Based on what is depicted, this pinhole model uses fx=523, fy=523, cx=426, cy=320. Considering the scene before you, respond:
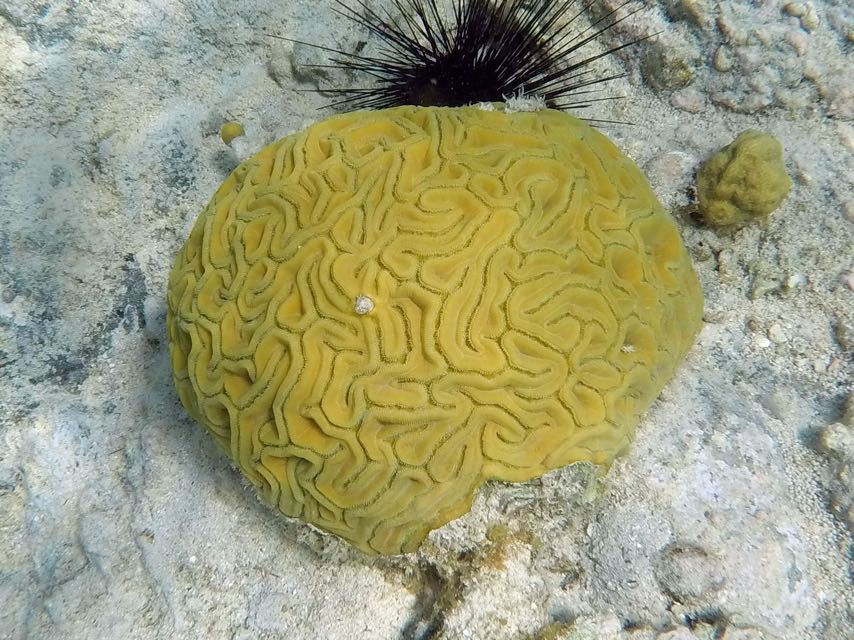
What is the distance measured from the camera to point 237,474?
10.7 ft

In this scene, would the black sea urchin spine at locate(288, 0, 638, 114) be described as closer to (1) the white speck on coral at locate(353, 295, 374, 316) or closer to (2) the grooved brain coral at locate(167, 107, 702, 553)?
(2) the grooved brain coral at locate(167, 107, 702, 553)

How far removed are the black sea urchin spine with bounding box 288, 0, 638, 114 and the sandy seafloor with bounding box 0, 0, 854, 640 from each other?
1.22 ft

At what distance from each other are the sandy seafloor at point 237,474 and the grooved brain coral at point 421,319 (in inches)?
15.1

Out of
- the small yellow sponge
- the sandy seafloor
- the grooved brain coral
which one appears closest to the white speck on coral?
the grooved brain coral

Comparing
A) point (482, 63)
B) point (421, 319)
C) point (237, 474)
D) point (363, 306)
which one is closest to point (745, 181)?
point (482, 63)

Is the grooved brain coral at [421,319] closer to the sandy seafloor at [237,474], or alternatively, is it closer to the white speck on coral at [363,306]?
the white speck on coral at [363,306]

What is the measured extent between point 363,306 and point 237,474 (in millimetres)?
→ 1650

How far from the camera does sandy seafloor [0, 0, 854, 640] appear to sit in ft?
8.42

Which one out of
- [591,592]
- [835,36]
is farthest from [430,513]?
[835,36]

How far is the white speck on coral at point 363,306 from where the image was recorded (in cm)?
231

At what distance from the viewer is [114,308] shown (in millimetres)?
3719

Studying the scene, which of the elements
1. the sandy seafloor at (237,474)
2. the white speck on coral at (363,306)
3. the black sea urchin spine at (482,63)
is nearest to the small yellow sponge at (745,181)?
the sandy seafloor at (237,474)

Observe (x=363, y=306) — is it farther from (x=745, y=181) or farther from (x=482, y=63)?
(x=745, y=181)

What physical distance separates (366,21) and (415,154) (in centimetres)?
203
